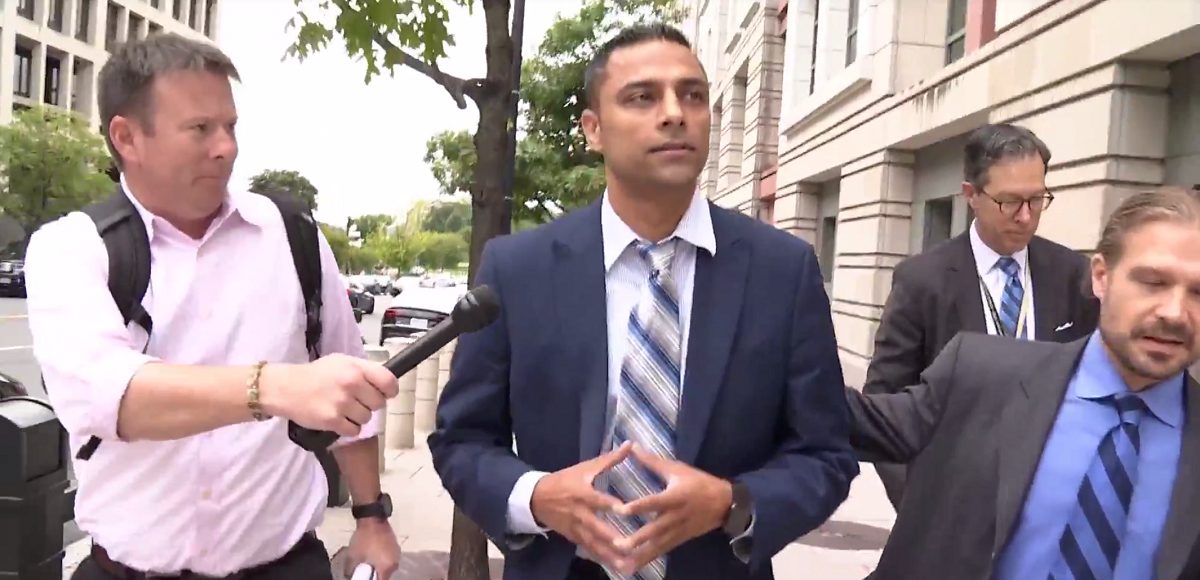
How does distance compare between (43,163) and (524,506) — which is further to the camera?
(43,163)

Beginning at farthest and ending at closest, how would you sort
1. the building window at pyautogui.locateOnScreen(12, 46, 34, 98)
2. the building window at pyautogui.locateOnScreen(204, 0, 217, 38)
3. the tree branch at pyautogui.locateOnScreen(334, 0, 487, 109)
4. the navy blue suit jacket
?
the building window at pyautogui.locateOnScreen(204, 0, 217, 38), the building window at pyautogui.locateOnScreen(12, 46, 34, 98), the tree branch at pyautogui.locateOnScreen(334, 0, 487, 109), the navy blue suit jacket

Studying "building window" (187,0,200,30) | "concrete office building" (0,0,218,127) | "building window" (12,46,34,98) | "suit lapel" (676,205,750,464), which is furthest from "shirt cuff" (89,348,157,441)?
Answer: "building window" (187,0,200,30)

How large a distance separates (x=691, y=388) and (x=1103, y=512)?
884mm

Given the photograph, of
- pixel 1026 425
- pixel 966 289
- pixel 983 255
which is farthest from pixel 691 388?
pixel 983 255

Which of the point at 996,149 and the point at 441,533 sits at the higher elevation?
the point at 996,149

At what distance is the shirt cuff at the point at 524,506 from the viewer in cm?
175

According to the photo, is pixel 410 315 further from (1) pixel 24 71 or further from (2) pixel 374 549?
(1) pixel 24 71

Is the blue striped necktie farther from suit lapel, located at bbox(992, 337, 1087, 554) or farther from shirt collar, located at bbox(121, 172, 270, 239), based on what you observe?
shirt collar, located at bbox(121, 172, 270, 239)

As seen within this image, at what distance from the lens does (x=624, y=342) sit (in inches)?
73.1

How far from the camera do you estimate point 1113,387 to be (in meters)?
1.99

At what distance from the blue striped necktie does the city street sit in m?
3.51

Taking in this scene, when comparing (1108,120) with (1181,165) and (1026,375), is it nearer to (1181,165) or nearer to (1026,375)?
(1181,165)

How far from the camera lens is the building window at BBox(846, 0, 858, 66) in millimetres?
14719

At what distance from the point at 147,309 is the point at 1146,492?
Result: 202cm
